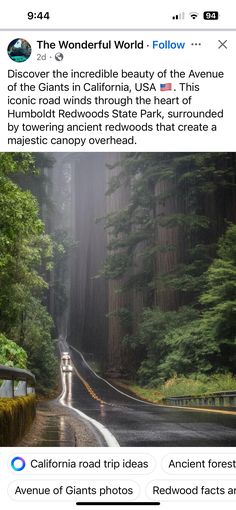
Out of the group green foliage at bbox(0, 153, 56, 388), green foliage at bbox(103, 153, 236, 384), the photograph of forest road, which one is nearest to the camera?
the photograph of forest road

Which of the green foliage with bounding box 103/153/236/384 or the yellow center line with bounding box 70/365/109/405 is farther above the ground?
the green foliage with bounding box 103/153/236/384

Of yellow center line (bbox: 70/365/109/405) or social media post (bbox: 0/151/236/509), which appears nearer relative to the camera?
social media post (bbox: 0/151/236/509)

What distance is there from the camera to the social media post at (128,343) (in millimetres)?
4066

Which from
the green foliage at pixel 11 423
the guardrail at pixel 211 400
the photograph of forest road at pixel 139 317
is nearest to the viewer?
the green foliage at pixel 11 423
